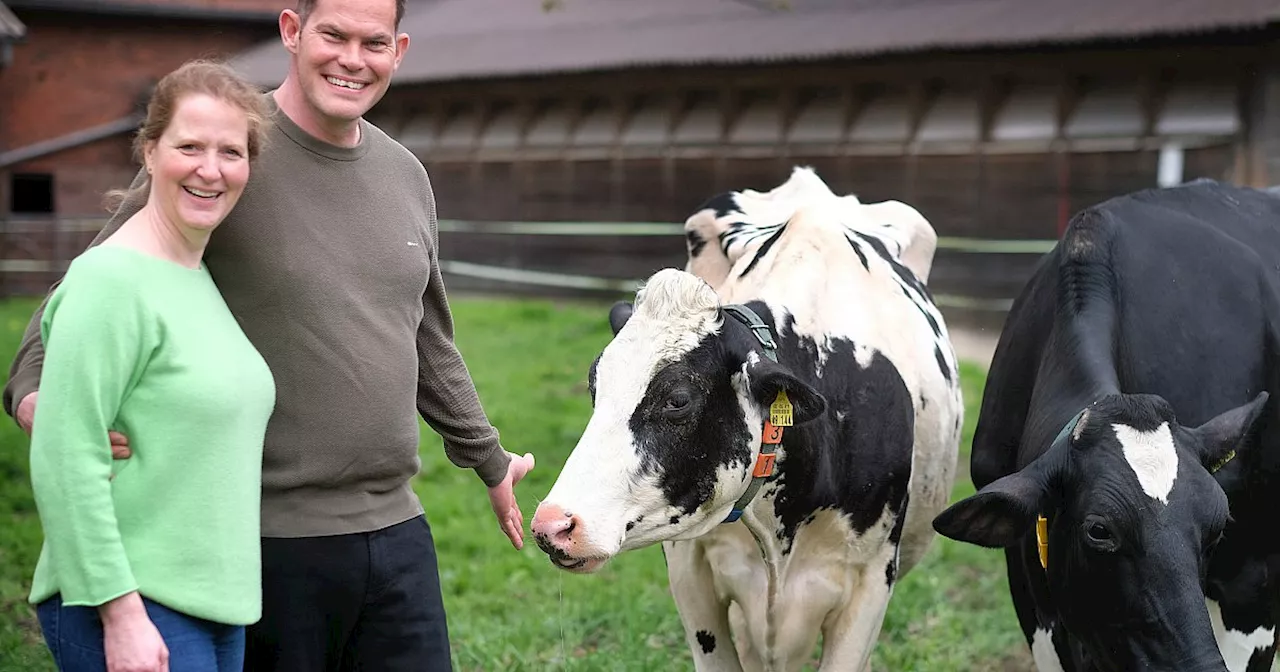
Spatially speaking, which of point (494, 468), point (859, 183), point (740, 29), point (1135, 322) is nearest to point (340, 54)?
point (494, 468)

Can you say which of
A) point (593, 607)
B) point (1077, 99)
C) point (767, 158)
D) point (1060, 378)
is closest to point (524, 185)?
point (767, 158)

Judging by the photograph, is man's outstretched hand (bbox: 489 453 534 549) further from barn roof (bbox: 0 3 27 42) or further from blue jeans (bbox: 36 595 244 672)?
barn roof (bbox: 0 3 27 42)

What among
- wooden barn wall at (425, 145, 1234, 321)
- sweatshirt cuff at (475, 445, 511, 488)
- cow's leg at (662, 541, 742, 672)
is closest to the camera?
sweatshirt cuff at (475, 445, 511, 488)

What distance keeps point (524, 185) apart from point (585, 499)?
15.0 meters

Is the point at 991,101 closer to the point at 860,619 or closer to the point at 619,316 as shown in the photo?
the point at 860,619

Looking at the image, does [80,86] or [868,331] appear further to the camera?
[80,86]

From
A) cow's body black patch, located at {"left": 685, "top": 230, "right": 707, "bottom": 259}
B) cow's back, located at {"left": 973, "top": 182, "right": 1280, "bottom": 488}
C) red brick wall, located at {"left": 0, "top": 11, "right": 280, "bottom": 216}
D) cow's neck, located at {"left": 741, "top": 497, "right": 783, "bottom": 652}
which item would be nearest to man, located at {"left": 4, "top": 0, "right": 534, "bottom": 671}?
cow's neck, located at {"left": 741, "top": 497, "right": 783, "bottom": 652}

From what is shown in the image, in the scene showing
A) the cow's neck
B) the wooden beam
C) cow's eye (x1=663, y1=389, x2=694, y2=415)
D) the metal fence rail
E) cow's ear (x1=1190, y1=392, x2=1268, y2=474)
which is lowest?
the metal fence rail

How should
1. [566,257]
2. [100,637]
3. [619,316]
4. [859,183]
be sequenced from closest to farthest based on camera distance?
[100,637] → [619,316] → [859,183] → [566,257]

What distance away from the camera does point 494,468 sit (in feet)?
11.5

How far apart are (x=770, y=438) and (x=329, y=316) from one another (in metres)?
1.18

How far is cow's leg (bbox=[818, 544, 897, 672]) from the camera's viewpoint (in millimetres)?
4219

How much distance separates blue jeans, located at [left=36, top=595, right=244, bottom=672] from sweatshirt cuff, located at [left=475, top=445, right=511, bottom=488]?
97 cm

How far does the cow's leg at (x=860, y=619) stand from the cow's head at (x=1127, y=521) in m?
0.75
